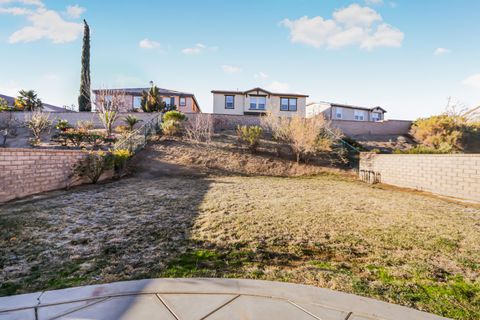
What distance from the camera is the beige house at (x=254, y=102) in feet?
90.8

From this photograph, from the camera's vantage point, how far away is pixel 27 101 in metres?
22.9

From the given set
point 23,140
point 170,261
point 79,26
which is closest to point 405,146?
point 170,261

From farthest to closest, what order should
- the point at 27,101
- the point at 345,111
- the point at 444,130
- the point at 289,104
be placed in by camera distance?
the point at 345,111 → the point at 289,104 → the point at 27,101 → the point at 444,130

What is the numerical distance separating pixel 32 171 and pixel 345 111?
37061mm

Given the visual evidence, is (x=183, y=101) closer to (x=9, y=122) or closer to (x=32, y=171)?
(x=9, y=122)

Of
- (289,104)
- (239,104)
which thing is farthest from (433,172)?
(239,104)

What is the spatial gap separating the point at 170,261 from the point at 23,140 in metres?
20.2

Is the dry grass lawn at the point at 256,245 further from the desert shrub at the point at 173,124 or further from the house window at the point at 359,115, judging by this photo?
the house window at the point at 359,115

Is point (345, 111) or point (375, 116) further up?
point (345, 111)

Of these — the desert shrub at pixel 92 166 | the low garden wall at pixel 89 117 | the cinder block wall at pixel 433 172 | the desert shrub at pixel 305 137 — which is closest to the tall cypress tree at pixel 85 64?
the low garden wall at pixel 89 117

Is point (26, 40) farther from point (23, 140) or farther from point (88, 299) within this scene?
point (88, 299)

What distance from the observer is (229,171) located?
1351cm

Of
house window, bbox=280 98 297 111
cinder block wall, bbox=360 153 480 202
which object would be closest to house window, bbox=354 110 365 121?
house window, bbox=280 98 297 111

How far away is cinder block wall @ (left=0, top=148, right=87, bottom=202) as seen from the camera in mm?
5996
